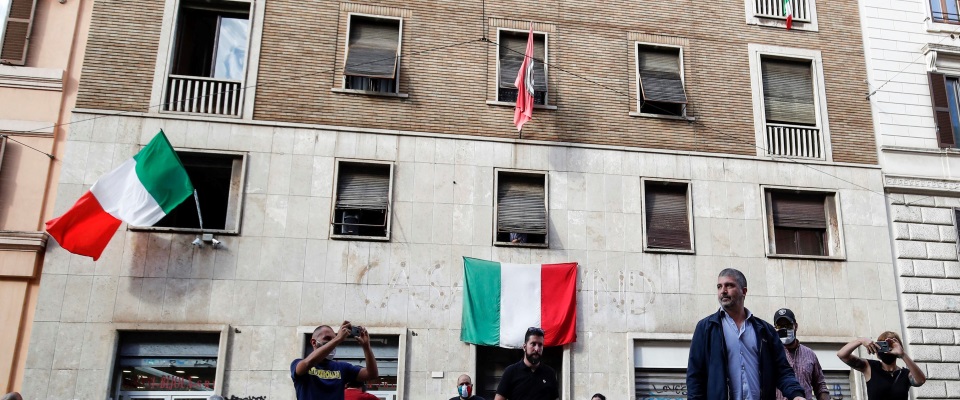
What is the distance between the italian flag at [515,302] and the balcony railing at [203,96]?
593cm

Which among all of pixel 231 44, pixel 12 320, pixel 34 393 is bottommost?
pixel 34 393

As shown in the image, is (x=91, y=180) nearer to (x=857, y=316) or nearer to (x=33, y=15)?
(x=33, y=15)

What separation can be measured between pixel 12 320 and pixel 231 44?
7.04 meters

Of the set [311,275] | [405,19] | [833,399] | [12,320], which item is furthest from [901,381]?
[12,320]

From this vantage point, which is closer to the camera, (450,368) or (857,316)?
(450,368)

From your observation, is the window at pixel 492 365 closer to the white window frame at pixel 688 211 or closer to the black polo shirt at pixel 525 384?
the white window frame at pixel 688 211

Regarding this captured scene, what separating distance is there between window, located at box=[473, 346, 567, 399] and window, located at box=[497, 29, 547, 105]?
555 centimetres

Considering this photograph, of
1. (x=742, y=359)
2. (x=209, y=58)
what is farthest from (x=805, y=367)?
(x=209, y=58)

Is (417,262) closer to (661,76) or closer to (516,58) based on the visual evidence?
(516,58)

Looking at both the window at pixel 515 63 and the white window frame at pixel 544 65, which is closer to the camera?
the white window frame at pixel 544 65

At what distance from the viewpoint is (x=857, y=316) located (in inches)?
657

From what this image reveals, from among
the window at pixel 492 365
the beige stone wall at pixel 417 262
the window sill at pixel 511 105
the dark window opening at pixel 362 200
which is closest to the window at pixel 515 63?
the window sill at pixel 511 105

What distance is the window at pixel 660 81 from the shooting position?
1753 cm

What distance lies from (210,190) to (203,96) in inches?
78.1
